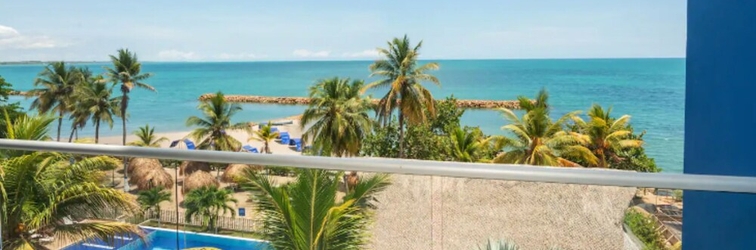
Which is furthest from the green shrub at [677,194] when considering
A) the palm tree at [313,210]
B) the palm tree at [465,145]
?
the palm tree at [465,145]

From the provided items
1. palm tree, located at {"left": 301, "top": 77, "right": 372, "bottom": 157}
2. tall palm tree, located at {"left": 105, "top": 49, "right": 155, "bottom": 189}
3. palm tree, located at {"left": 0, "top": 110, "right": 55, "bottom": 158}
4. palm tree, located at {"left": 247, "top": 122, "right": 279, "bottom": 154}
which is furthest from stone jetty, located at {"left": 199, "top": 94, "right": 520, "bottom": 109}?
palm tree, located at {"left": 0, "top": 110, "right": 55, "bottom": 158}

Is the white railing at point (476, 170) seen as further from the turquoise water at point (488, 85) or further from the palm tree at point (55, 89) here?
the palm tree at point (55, 89)

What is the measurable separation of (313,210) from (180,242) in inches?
15.7

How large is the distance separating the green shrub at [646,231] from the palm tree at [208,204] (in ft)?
3.76

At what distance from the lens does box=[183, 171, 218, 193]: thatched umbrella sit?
169 centimetres

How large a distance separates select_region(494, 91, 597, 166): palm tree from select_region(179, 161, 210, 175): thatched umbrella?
2625 cm

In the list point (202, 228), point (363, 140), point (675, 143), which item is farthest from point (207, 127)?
point (202, 228)

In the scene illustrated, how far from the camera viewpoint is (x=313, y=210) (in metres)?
1.78

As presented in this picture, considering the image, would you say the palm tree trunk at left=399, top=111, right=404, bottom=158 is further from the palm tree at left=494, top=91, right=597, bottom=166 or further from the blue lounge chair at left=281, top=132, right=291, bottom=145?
the palm tree at left=494, top=91, right=597, bottom=166

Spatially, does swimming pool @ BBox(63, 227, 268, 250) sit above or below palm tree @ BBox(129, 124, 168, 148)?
above

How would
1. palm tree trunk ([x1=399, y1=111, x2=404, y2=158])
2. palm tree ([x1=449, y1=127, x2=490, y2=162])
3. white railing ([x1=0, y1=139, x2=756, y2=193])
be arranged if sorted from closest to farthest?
white railing ([x1=0, y1=139, x2=756, y2=193]), palm tree ([x1=449, y1=127, x2=490, y2=162]), palm tree trunk ([x1=399, y1=111, x2=404, y2=158])

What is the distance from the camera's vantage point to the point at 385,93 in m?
35.1

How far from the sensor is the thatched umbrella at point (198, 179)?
169 centimetres

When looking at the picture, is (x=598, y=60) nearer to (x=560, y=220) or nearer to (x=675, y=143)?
(x=675, y=143)
